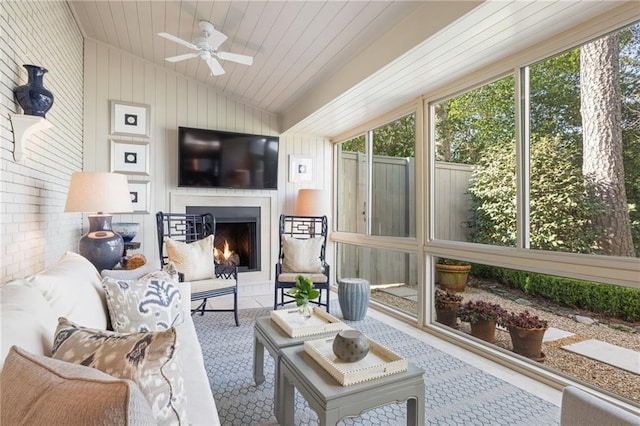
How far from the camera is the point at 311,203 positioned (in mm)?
4422

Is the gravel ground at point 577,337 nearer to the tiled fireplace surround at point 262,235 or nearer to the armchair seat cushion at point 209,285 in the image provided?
the armchair seat cushion at point 209,285

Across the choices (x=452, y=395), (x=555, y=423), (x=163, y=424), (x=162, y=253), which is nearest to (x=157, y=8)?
(x=162, y=253)

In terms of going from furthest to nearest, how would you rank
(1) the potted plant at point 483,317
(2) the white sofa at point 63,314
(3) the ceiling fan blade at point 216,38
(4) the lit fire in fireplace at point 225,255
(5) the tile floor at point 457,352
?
(4) the lit fire in fireplace at point 225,255 → (1) the potted plant at point 483,317 → (3) the ceiling fan blade at point 216,38 → (5) the tile floor at point 457,352 → (2) the white sofa at point 63,314

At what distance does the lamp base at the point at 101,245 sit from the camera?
2.79 meters

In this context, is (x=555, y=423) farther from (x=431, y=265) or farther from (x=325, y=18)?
(x=325, y=18)

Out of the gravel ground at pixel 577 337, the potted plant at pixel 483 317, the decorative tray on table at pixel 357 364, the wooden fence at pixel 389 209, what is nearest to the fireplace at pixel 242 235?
the wooden fence at pixel 389 209

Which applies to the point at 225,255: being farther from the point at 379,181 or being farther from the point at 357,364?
the point at 357,364

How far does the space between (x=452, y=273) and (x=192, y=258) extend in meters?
2.48

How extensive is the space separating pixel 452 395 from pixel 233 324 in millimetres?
2114

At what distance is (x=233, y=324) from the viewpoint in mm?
3354

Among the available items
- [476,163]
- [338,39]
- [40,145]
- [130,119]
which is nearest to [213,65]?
[338,39]

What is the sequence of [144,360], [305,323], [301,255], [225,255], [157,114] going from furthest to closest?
[225,255], [157,114], [301,255], [305,323], [144,360]

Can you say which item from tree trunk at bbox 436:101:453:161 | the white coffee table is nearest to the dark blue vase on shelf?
the white coffee table

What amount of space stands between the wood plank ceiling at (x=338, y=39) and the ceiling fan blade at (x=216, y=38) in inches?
8.7
